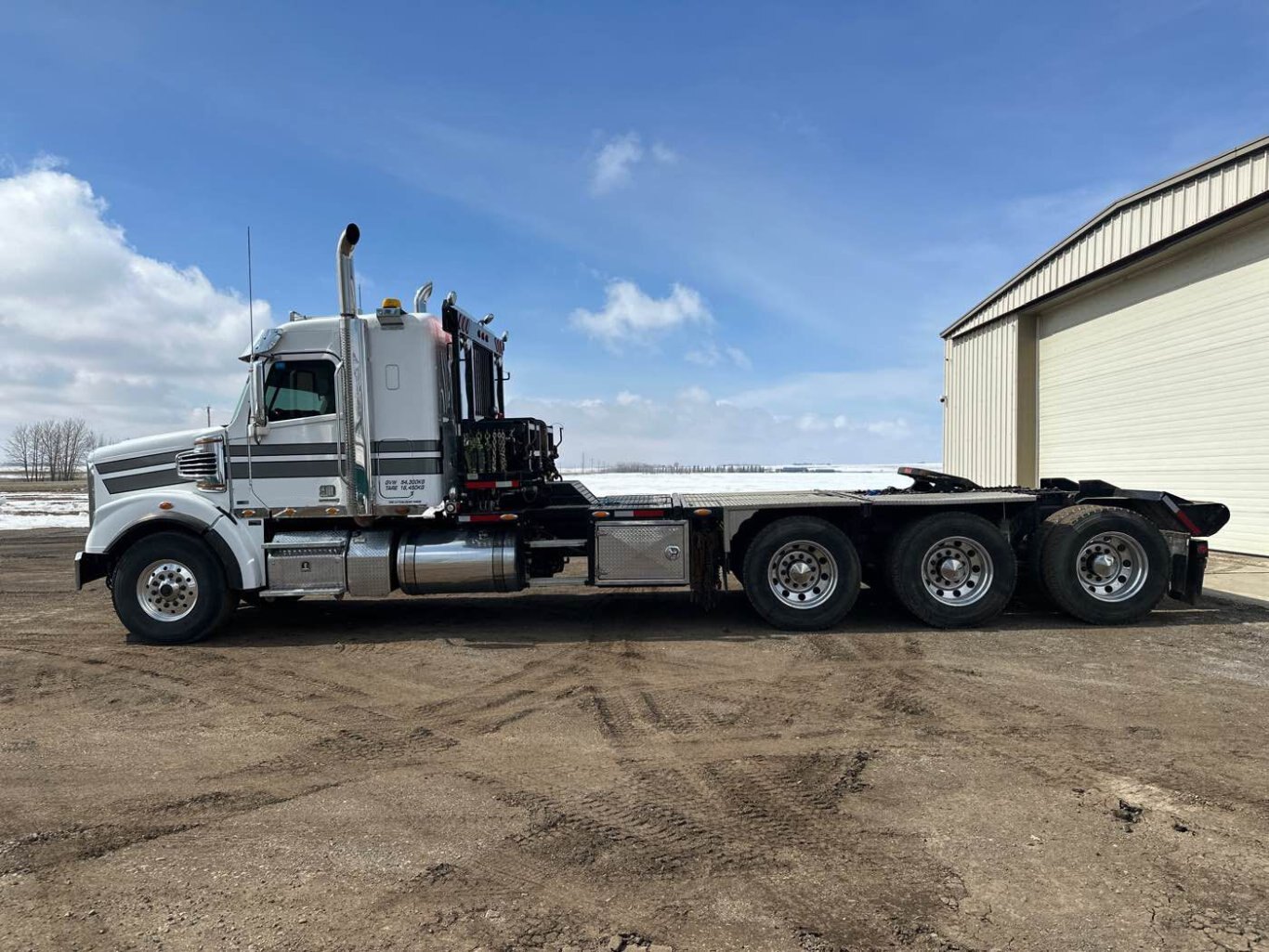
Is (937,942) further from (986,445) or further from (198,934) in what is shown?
(986,445)

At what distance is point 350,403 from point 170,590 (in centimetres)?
265

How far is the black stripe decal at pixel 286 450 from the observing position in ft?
25.5

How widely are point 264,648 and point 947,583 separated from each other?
7.06 m

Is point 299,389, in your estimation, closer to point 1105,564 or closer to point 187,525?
point 187,525

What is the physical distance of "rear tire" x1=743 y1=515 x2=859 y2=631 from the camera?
7.77m

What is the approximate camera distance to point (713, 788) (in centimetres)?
410

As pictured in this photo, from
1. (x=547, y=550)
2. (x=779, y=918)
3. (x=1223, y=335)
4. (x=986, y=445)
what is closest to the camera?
(x=779, y=918)

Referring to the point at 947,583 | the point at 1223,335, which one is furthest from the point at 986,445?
the point at 947,583

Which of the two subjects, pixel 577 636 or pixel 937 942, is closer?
pixel 937 942

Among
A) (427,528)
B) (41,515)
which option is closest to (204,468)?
(427,528)

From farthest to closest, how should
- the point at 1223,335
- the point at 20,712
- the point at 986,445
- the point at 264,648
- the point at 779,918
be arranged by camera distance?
the point at 986,445 < the point at 1223,335 < the point at 264,648 < the point at 20,712 < the point at 779,918

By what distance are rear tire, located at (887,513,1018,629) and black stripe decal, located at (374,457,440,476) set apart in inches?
194

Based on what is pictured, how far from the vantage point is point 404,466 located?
773 centimetres

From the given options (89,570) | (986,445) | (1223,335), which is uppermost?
(1223,335)
